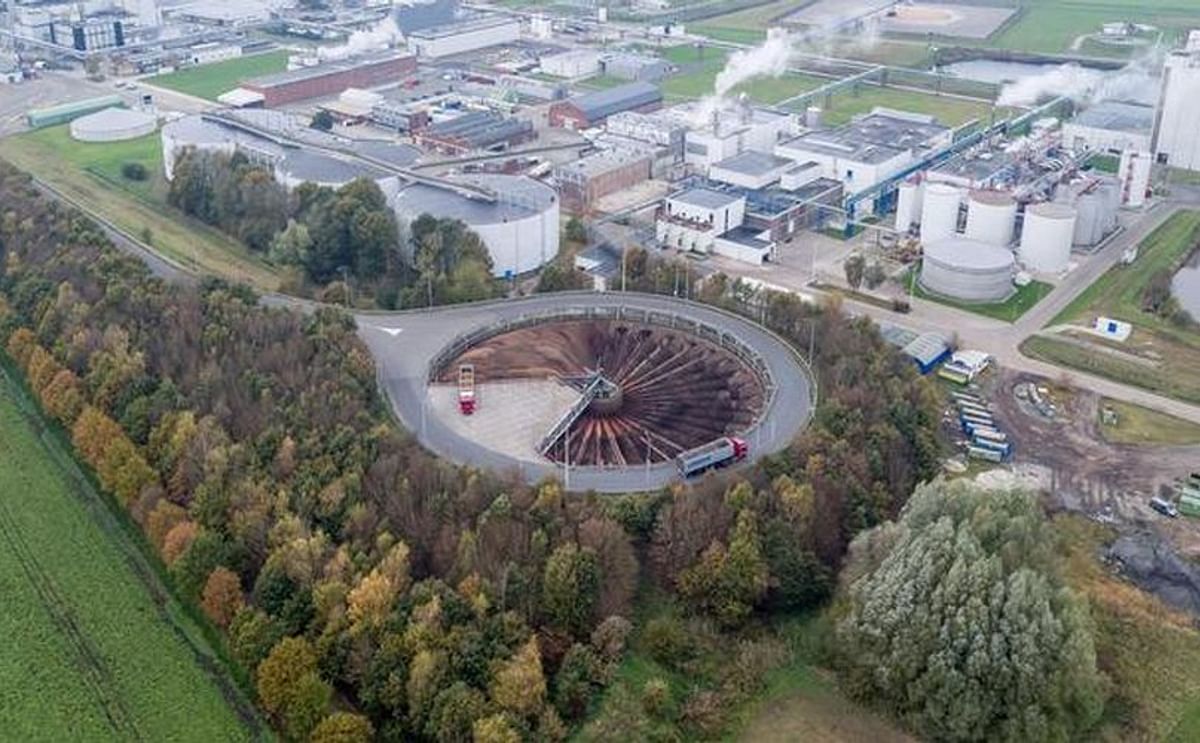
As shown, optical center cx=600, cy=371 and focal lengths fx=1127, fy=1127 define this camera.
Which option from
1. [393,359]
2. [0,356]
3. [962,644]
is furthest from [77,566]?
[962,644]

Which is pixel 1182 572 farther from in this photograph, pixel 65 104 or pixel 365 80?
pixel 65 104

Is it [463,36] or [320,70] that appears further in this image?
[463,36]

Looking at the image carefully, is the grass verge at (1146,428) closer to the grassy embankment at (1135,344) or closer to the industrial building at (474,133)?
the grassy embankment at (1135,344)

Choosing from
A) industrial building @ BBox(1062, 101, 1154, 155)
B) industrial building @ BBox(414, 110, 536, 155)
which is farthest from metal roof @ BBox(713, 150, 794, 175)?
industrial building @ BBox(1062, 101, 1154, 155)

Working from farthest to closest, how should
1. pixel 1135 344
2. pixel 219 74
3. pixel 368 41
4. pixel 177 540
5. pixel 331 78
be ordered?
pixel 368 41
pixel 219 74
pixel 331 78
pixel 1135 344
pixel 177 540

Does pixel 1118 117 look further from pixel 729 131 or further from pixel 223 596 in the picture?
pixel 223 596

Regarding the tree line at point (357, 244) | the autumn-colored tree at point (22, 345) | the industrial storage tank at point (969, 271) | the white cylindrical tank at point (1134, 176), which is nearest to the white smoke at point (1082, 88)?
the white cylindrical tank at point (1134, 176)

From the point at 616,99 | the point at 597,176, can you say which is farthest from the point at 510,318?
the point at 616,99
